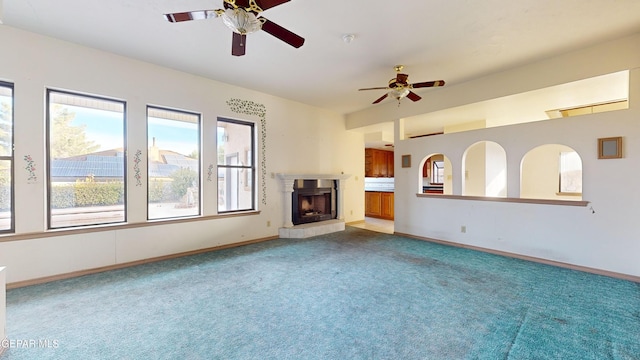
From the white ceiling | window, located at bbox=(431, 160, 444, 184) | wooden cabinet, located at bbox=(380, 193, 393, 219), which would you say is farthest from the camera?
window, located at bbox=(431, 160, 444, 184)

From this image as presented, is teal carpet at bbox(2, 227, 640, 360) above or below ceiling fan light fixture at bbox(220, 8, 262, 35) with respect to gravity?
below

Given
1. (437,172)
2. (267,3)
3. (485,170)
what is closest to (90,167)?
(267,3)

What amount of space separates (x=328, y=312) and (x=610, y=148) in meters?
3.98

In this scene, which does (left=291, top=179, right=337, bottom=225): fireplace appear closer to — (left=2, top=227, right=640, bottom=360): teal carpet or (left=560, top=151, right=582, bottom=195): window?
(left=2, top=227, right=640, bottom=360): teal carpet

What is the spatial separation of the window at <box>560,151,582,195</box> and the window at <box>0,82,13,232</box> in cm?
884

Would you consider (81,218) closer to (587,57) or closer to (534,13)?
(534,13)

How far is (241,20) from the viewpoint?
6.84 ft

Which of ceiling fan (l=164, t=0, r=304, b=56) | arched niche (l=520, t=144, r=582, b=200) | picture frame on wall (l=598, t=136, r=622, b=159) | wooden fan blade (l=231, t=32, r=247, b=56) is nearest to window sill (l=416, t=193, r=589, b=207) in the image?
picture frame on wall (l=598, t=136, r=622, b=159)

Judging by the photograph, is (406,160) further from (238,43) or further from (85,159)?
(85,159)

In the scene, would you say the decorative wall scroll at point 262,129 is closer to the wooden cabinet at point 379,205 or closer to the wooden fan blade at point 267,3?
the wooden fan blade at point 267,3

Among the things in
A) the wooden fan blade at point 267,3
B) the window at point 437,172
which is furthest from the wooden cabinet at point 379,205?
the wooden fan blade at point 267,3

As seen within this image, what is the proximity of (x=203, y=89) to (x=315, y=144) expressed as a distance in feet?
8.52

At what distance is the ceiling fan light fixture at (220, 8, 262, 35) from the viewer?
80.2 inches

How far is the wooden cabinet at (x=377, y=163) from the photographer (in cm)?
912
